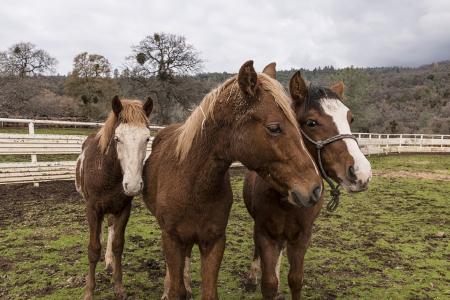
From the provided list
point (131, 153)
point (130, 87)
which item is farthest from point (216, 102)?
point (130, 87)

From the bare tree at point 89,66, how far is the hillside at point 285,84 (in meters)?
2.44

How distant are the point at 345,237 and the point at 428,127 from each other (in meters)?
51.9

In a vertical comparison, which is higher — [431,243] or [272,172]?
[272,172]

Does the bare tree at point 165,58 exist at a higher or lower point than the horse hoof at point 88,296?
higher

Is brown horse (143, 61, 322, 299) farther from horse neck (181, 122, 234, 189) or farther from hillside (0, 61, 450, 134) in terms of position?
hillside (0, 61, 450, 134)

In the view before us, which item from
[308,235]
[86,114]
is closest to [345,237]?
[308,235]

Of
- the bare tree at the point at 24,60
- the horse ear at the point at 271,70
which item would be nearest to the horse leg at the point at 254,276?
the horse ear at the point at 271,70

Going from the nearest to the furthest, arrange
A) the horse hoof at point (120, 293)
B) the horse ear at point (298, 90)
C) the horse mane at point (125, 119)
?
the horse ear at point (298, 90), the horse mane at point (125, 119), the horse hoof at point (120, 293)

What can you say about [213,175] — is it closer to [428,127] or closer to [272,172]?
[272,172]

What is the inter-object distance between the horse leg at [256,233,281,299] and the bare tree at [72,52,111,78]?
4321 cm

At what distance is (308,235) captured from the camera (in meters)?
3.25

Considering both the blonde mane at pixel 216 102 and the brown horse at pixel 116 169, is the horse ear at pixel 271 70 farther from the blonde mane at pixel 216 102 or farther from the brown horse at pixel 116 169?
the brown horse at pixel 116 169

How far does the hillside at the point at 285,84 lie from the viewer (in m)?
26.2

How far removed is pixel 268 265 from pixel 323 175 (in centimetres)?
97
